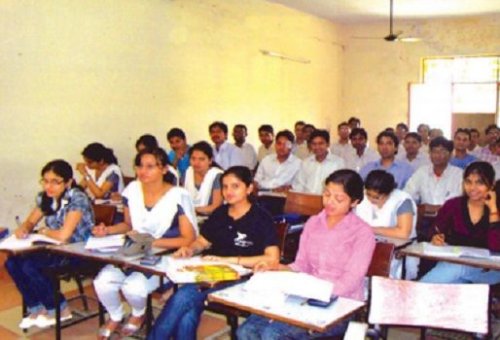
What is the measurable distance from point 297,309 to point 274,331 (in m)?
0.36

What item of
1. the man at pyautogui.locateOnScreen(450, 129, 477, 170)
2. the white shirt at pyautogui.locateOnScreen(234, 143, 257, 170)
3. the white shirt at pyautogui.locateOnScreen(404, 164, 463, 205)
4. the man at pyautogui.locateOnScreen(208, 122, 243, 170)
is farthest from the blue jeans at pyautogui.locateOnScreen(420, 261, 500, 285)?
the white shirt at pyautogui.locateOnScreen(234, 143, 257, 170)

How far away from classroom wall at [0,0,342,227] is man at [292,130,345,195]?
6.62ft

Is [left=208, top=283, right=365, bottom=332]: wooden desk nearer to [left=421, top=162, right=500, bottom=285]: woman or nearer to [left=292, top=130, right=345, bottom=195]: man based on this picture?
[left=421, top=162, right=500, bottom=285]: woman

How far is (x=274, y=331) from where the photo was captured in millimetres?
2539

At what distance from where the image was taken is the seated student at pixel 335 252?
2588 millimetres

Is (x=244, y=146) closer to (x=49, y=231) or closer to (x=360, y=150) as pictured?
(x=360, y=150)

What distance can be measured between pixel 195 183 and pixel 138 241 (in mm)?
1979

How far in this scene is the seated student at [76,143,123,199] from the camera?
221 inches

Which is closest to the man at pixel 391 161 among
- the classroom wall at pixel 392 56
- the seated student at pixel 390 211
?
the seated student at pixel 390 211

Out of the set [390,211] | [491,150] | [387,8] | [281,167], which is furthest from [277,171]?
[387,8]

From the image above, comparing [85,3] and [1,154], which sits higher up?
[85,3]

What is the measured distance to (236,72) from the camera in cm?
840

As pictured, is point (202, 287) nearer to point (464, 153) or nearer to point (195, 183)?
point (195, 183)

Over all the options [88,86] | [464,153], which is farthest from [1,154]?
[464,153]
